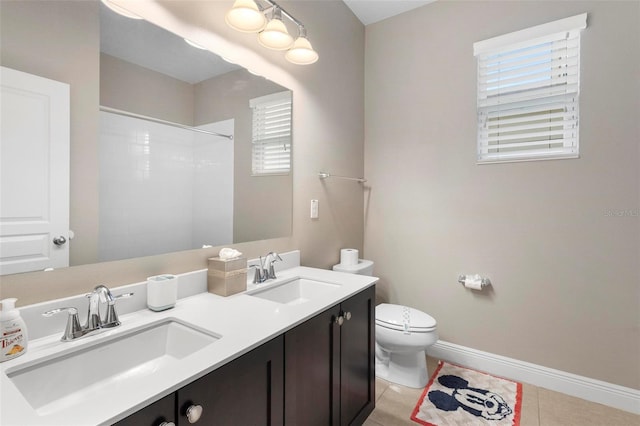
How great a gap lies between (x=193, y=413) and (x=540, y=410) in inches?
79.9

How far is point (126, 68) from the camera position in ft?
3.70

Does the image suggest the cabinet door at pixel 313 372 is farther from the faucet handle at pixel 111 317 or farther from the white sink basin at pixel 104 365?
the faucet handle at pixel 111 317

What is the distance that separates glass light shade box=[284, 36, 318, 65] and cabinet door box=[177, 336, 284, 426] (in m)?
1.46

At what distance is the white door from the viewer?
84 cm

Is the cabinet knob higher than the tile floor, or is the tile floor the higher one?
the cabinet knob

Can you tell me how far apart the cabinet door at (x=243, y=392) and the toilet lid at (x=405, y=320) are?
112cm

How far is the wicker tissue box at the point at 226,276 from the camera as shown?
51.0 inches

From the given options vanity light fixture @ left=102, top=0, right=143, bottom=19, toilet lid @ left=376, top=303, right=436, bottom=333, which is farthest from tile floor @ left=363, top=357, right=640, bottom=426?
vanity light fixture @ left=102, top=0, right=143, bottom=19

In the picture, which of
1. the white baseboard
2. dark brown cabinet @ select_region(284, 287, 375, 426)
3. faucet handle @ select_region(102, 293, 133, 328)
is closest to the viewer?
faucet handle @ select_region(102, 293, 133, 328)

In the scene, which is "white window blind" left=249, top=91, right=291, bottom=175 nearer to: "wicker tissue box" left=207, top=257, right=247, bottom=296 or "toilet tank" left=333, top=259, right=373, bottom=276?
"wicker tissue box" left=207, top=257, right=247, bottom=296

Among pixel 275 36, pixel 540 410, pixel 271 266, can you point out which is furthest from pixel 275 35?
pixel 540 410

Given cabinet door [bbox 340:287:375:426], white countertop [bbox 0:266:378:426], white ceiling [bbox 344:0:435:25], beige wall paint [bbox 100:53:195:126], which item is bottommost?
cabinet door [bbox 340:287:375:426]

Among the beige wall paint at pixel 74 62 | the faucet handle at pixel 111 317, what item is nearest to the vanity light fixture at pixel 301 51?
the beige wall paint at pixel 74 62

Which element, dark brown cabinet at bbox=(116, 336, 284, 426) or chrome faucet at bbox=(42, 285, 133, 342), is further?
chrome faucet at bbox=(42, 285, 133, 342)
